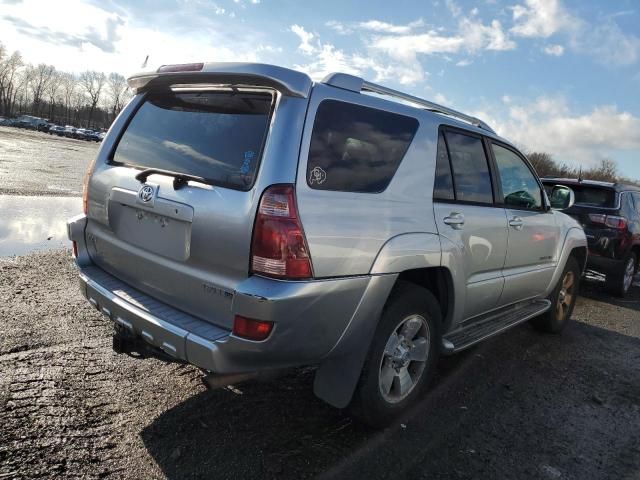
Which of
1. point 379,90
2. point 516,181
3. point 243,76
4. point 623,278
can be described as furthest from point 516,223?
point 623,278

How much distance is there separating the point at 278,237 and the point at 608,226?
6.66 metres

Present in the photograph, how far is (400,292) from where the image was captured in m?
2.97

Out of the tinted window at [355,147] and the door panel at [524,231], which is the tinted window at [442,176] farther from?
the door panel at [524,231]

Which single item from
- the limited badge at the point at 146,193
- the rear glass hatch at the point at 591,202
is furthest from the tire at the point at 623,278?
the limited badge at the point at 146,193

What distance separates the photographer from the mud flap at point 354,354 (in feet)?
8.63

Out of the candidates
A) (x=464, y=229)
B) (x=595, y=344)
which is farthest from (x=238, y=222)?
(x=595, y=344)

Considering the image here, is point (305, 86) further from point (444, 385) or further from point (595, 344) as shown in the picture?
point (595, 344)

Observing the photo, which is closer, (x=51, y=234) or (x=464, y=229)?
(x=464, y=229)

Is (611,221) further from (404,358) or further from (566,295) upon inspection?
(404,358)

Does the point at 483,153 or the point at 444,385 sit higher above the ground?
the point at 483,153

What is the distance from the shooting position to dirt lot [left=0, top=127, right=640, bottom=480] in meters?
2.60

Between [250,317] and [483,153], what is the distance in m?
2.57

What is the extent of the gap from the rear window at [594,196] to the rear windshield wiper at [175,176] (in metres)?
6.24

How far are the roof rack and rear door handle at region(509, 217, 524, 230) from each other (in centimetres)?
84
